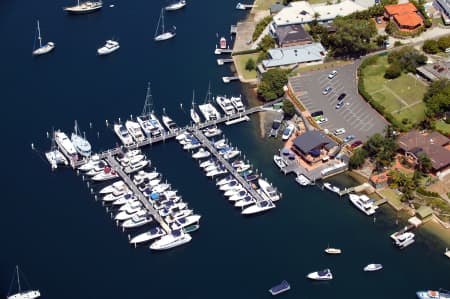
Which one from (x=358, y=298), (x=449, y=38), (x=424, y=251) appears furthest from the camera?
(x=449, y=38)

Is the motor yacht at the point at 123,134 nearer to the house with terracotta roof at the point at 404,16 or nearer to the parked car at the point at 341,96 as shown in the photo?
the parked car at the point at 341,96

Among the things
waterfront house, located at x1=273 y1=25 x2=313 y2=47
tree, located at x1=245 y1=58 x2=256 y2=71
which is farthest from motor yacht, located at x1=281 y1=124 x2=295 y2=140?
waterfront house, located at x1=273 y1=25 x2=313 y2=47

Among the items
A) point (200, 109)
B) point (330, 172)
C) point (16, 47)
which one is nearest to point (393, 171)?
point (330, 172)

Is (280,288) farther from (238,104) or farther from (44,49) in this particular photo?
(44,49)

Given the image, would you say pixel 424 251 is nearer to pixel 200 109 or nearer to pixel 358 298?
pixel 358 298

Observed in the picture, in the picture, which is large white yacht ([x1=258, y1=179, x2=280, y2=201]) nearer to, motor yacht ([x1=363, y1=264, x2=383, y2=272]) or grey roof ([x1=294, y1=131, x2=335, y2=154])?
grey roof ([x1=294, y1=131, x2=335, y2=154])

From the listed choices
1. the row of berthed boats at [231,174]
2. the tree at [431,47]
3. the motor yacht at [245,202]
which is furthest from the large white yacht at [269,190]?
the tree at [431,47]

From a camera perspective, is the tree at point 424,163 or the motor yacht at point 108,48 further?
the motor yacht at point 108,48
